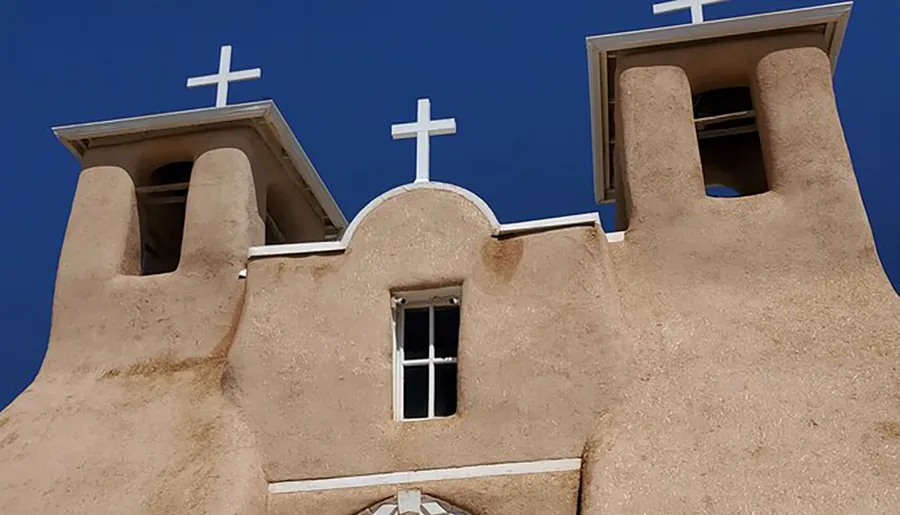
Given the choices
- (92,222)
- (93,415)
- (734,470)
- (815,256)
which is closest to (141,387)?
(93,415)

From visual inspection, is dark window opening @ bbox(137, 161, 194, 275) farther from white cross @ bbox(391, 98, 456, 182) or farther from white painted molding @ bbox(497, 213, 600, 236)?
white painted molding @ bbox(497, 213, 600, 236)

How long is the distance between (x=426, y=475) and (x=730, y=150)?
5.67 metres

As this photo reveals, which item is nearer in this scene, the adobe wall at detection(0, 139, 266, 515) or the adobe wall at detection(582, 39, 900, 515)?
the adobe wall at detection(582, 39, 900, 515)

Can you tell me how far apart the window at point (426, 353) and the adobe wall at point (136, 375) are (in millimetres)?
1408

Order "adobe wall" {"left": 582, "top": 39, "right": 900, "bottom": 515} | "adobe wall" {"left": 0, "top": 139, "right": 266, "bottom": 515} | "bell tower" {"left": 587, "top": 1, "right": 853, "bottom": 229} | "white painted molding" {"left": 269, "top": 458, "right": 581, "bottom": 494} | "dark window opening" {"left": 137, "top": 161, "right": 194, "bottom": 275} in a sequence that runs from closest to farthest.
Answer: "adobe wall" {"left": 582, "top": 39, "right": 900, "bottom": 515} → "white painted molding" {"left": 269, "top": 458, "right": 581, "bottom": 494} → "adobe wall" {"left": 0, "top": 139, "right": 266, "bottom": 515} → "bell tower" {"left": 587, "top": 1, "right": 853, "bottom": 229} → "dark window opening" {"left": 137, "top": 161, "right": 194, "bottom": 275}

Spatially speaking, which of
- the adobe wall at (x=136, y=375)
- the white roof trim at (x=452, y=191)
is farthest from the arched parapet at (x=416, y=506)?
the white roof trim at (x=452, y=191)

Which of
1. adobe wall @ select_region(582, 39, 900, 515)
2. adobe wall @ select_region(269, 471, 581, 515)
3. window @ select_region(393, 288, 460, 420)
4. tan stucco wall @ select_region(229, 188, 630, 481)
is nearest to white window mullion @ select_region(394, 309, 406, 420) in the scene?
window @ select_region(393, 288, 460, 420)

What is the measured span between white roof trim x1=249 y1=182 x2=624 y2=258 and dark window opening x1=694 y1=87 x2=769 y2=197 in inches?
111

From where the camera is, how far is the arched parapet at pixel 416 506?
9.83 meters

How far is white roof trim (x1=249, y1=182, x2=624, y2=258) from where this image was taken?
11.0 meters

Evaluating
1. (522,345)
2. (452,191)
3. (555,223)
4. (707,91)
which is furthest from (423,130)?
(707,91)

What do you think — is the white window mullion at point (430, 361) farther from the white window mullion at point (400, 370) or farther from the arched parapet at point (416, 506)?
the arched parapet at point (416, 506)

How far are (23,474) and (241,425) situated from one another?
1.89 metres

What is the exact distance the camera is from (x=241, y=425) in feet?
34.5
